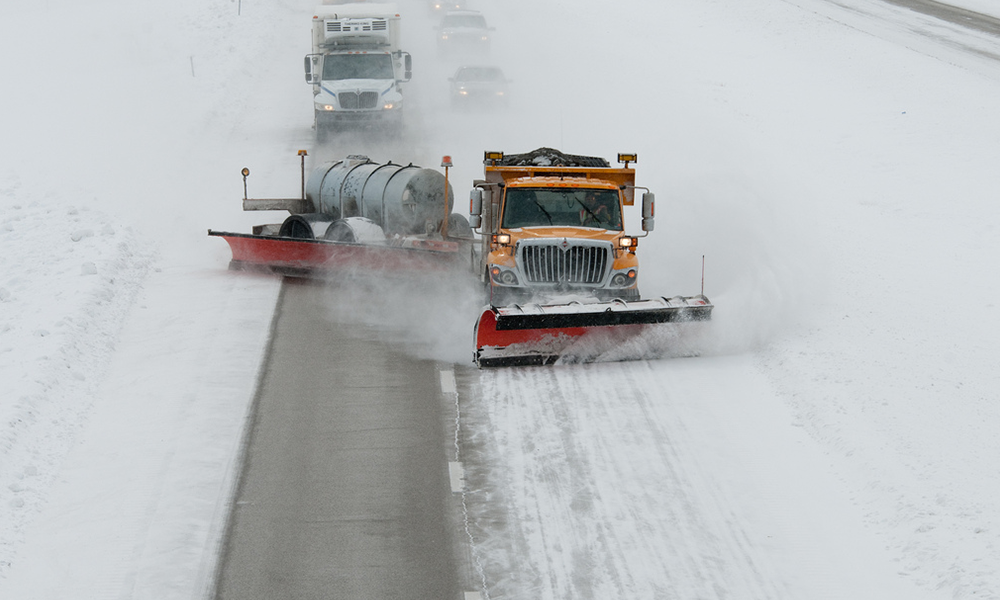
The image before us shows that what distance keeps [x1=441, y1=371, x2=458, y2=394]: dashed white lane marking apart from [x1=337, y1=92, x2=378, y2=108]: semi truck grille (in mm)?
13794

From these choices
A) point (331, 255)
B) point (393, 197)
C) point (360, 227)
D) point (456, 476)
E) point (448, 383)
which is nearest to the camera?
point (456, 476)

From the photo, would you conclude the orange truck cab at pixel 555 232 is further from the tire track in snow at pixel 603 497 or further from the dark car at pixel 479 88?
the dark car at pixel 479 88

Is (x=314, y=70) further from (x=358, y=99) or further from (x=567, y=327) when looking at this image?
(x=567, y=327)

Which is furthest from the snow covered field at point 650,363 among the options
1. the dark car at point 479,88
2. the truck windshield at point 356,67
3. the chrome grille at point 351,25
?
the chrome grille at point 351,25

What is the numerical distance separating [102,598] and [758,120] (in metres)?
22.5

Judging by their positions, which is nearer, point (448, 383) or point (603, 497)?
point (603, 497)

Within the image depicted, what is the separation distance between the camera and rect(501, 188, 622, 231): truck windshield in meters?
14.5

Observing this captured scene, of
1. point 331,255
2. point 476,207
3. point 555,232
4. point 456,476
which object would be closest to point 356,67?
point 331,255

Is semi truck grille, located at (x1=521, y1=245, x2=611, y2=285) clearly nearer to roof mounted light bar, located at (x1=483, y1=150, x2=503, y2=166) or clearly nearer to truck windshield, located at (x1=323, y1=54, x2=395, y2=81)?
roof mounted light bar, located at (x1=483, y1=150, x2=503, y2=166)

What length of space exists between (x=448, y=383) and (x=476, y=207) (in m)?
2.84

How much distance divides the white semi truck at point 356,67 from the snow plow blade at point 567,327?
45.5 feet

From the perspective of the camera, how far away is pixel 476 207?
14523 millimetres

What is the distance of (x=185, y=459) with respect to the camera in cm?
1088

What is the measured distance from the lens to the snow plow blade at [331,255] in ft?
52.4
